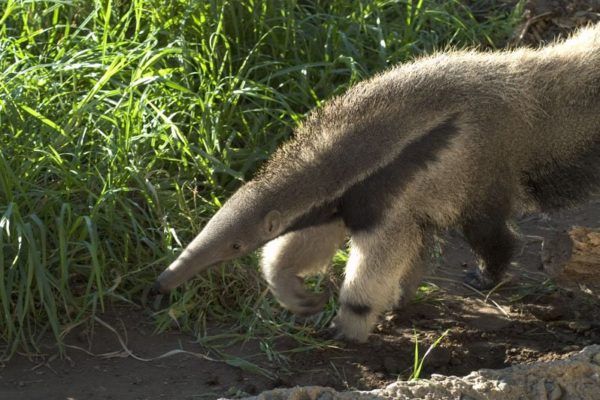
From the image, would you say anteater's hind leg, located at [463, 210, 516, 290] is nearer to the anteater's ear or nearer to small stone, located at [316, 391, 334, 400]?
the anteater's ear

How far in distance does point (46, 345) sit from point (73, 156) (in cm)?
113

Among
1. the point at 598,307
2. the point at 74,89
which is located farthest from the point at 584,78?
the point at 74,89

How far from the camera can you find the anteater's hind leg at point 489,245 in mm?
6007

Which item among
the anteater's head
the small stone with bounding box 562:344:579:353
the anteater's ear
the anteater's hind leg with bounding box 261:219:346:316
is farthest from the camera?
the anteater's hind leg with bounding box 261:219:346:316

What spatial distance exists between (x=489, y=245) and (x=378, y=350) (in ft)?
2.92

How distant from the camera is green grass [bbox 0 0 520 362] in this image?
5977 millimetres

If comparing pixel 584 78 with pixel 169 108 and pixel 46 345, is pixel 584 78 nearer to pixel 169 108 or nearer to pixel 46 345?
pixel 169 108

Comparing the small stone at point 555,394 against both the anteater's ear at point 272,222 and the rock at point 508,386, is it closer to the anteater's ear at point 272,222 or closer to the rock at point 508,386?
the rock at point 508,386

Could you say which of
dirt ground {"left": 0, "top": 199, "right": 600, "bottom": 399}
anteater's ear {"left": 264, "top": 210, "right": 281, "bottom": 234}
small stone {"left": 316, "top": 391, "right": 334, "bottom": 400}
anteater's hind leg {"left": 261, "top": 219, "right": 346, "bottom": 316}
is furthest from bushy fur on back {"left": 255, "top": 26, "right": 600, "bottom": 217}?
small stone {"left": 316, "top": 391, "right": 334, "bottom": 400}

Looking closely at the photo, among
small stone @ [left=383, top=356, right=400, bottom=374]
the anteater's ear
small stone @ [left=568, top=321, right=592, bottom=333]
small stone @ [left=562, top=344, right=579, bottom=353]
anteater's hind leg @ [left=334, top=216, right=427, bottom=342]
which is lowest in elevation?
small stone @ [left=568, top=321, right=592, bottom=333]

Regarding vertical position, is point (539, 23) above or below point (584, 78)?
below

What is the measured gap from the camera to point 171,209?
6512 millimetres

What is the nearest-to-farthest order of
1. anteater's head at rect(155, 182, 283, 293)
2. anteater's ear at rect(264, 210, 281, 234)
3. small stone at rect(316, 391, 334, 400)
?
small stone at rect(316, 391, 334, 400) → anteater's head at rect(155, 182, 283, 293) → anteater's ear at rect(264, 210, 281, 234)

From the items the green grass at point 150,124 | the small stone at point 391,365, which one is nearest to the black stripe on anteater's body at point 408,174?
the small stone at point 391,365
